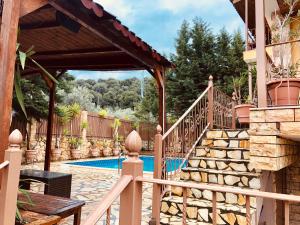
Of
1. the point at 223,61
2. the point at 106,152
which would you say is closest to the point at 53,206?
the point at 106,152

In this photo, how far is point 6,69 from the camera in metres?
2.08

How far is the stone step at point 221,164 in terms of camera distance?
4063 mm

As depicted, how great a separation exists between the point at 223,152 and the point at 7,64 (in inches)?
139

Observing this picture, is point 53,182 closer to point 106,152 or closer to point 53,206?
point 53,206

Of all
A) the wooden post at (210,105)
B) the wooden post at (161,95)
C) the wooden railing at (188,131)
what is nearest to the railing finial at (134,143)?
the wooden railing at (188,131)

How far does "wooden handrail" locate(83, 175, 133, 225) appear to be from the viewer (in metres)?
1.35

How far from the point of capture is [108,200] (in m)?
1.44

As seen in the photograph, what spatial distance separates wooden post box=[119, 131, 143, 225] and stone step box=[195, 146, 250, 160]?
3.14 metres

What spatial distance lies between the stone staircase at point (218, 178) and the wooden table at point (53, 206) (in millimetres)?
1499

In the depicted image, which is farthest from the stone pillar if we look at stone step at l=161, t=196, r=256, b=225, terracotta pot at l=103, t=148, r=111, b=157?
stone step at l=161, t=196, r=256, b=225

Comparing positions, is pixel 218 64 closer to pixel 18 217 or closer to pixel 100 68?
pixel 100 68

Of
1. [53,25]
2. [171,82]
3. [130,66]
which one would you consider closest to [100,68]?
[130,66]

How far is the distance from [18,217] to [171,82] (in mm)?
11501

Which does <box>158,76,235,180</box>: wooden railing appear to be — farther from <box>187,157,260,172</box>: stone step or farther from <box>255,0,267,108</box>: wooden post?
<box>255,0,267,108</box>: wooden post
